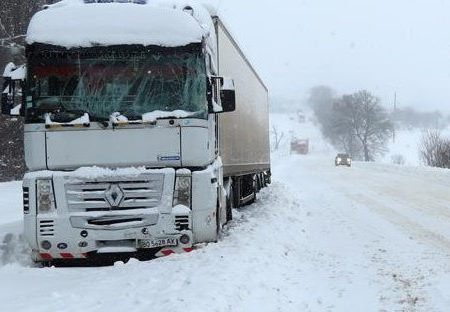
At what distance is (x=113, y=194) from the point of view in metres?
8.05

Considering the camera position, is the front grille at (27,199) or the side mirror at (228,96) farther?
the side mirror at (228,96)

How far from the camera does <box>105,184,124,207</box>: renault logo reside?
805 centimetres

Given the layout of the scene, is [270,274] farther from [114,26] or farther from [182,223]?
[114,26]

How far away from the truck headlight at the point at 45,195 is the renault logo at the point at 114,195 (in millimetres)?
735

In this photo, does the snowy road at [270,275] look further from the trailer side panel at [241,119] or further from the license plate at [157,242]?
the trailer side panel at [241,119]

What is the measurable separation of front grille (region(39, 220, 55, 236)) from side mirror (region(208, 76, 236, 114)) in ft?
8.86

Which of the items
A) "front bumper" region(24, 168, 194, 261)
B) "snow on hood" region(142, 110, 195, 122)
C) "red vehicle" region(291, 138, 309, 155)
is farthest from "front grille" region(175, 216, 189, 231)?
"red vehicle" region(291, 138, 309, 155)

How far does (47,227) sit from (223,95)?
3143 millimetres

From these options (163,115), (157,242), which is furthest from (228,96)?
(157,242)

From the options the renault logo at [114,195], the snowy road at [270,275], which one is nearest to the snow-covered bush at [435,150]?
the snowy road at [270,275]

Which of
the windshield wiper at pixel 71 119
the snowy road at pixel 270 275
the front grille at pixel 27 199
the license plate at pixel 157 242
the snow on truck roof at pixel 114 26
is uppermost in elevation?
the snow on truck roof at pixel 114 26

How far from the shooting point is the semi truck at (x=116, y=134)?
26.5ft

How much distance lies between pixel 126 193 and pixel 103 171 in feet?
1.39

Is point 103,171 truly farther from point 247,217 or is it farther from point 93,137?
point 247,217
